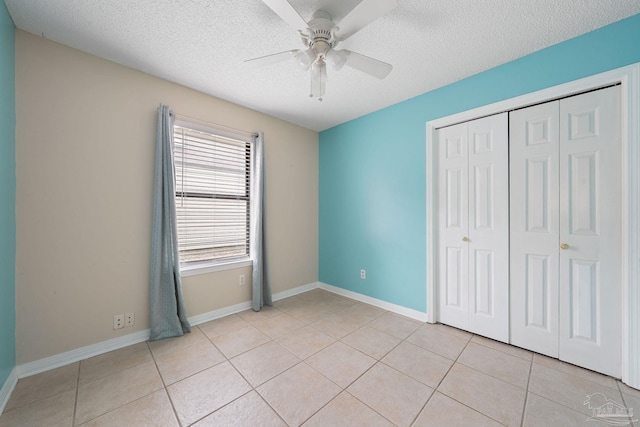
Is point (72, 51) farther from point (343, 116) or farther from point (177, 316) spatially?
point (343, 116)

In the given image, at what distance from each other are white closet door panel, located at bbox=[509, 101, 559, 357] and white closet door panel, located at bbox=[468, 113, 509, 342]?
0.18ft

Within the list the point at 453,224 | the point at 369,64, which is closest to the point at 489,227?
the point at 453,224

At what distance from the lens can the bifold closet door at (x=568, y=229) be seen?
1.64 metres

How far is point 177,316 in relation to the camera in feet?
7.39

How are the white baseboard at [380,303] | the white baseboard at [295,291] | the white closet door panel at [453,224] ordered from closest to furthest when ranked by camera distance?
1. the white closet door panel at [453,224]
2. the white baseboard at [380,303]
3. the white baseboard at [295,291]

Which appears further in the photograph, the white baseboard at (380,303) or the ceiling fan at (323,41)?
the white baseboard at (380,303)

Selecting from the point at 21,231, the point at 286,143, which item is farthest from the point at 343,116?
the point at 21,231

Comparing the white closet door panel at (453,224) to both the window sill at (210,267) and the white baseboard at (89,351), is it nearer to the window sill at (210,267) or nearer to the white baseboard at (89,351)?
the window sill at (210,267)

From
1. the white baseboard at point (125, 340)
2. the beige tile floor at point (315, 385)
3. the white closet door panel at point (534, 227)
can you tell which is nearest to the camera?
the beige tile floor at point (315, 385)

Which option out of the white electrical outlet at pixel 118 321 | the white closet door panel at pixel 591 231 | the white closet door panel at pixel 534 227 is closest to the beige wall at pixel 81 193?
the white electrical outlet at pixel 118 321

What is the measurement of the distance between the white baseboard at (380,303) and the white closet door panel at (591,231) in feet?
3.66

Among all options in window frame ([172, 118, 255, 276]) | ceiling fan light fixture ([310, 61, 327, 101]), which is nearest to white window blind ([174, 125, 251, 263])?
window frame ([172, 118, 255, 276])

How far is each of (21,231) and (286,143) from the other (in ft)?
8.65

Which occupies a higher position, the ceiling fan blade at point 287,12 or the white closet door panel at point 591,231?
the ceiling fan blade at point 287,12
